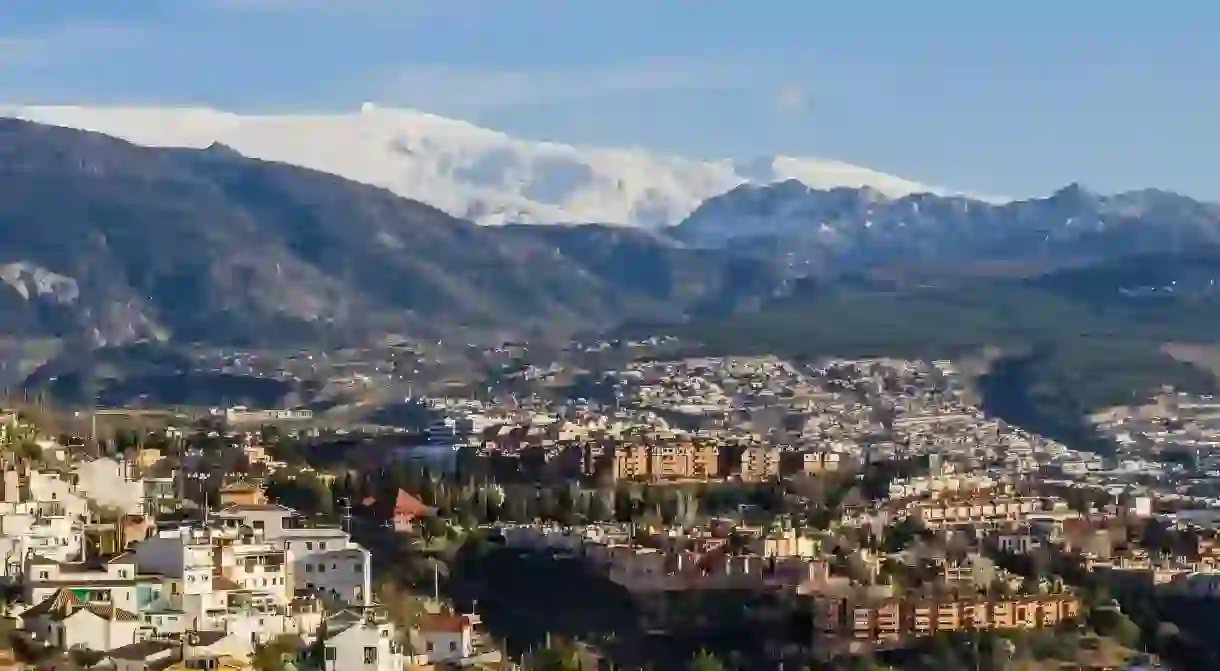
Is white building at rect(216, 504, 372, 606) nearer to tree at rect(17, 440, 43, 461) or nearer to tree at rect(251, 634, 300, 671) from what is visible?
tree at rect(17, 440, 43, 461)

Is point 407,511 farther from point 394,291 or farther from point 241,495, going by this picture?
point 394,291

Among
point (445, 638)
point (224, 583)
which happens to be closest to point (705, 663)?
Result: point (445, 638)

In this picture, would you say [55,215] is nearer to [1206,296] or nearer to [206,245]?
[206,245]

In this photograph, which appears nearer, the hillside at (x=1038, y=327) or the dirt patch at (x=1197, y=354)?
the hillside at (x=1038, y=327)

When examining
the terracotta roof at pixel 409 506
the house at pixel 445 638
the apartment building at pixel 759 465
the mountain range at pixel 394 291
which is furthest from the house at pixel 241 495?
the mountain range at pixel 394 291

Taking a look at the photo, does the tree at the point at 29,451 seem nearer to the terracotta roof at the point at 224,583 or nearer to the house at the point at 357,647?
the terracotta roof at the point at 224,583

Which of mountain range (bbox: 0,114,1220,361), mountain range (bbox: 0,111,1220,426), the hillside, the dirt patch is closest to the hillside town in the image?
the hillside
